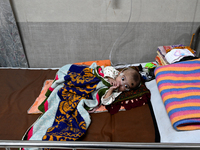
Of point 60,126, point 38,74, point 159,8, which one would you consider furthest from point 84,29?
point 60,126

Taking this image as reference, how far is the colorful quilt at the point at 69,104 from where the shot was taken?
128cm

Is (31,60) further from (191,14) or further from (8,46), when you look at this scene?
(191,14)

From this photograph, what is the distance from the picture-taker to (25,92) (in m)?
1.81

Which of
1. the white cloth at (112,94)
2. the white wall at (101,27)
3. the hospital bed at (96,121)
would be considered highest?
the white wall at (101,27)

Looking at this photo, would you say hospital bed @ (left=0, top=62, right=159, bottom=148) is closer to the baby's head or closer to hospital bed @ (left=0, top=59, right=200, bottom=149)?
hospital bed @ (left=0, top=59, right=200, bottom=149)

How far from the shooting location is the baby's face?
1620mm

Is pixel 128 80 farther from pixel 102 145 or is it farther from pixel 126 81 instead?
pixel 102 145

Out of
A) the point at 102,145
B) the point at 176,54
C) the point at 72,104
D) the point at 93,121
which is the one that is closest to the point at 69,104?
the point at 72,104

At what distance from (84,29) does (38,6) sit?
65cm

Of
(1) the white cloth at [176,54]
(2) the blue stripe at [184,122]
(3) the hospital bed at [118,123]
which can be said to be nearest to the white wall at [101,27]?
(1) the white cloth at [176,54]

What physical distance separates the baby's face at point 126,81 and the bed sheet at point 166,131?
0.23m

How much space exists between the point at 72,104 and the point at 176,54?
Answer: 123 cm

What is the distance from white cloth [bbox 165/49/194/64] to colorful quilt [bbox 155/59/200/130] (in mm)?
239

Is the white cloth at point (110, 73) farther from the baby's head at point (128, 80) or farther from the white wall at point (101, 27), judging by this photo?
the white wall at point (101, 27)
